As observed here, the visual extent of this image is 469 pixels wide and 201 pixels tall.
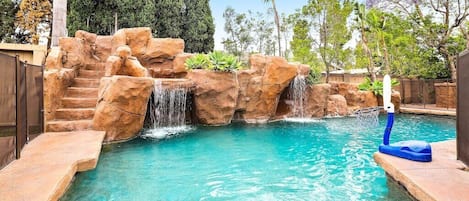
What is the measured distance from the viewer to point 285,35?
980 inches

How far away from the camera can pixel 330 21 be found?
767 inches

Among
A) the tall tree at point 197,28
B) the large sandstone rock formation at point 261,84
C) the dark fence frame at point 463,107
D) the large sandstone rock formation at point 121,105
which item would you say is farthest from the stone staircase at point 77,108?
the tall tree at point 197,28

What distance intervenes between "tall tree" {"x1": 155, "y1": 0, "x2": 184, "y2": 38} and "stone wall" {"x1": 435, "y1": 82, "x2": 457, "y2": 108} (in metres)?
15.6

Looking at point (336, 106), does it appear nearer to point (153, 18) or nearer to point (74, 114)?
point (74, 114)

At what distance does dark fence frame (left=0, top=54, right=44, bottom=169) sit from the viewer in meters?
3.71

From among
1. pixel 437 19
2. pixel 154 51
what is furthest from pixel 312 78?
pixel 437 19

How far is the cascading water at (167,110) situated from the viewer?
8.64m

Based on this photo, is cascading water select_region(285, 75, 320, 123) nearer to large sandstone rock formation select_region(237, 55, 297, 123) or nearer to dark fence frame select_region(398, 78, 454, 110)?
large sandstone rock formation select_region(237, 55, 297, 123)

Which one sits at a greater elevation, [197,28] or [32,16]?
[197,28]

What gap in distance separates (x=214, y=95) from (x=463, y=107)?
23.8ft

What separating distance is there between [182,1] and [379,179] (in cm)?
1953

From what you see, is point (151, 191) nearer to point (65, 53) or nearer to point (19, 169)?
point (19, 169)

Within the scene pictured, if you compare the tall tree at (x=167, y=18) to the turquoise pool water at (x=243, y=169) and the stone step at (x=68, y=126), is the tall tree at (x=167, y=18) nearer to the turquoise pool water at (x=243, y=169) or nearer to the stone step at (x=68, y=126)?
the turquoise pool water at (x=243, y=169)

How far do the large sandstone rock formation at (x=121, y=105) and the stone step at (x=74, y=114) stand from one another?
65cm
